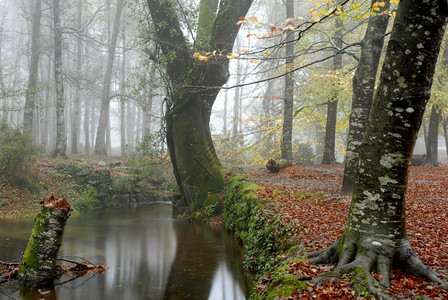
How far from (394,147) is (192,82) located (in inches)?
424

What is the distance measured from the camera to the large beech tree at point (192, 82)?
45.8 ft

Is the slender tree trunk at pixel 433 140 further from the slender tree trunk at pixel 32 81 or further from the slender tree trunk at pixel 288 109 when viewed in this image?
the slender tree trunk at pixel 32 81

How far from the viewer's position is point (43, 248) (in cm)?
637

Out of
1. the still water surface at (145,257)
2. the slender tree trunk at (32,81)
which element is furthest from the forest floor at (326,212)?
the slender tree trunk at (32,81)

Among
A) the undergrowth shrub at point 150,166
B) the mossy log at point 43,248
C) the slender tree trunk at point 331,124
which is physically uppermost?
the slender tree trunk at point 331,124

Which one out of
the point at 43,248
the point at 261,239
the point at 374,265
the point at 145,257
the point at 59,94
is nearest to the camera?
the point at 374,265

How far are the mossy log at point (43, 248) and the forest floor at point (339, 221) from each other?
3.95 metres

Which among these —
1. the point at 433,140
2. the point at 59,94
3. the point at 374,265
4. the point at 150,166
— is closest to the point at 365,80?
the point at 374,265

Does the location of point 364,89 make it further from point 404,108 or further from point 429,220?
point 404,108

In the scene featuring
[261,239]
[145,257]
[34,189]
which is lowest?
[145,257]

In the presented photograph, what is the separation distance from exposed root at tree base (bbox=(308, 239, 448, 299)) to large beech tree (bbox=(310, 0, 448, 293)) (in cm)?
1

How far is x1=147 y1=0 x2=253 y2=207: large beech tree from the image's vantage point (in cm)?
1396

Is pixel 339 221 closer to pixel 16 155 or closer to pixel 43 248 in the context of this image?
pixel 43 248

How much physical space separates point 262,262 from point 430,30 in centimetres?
494
